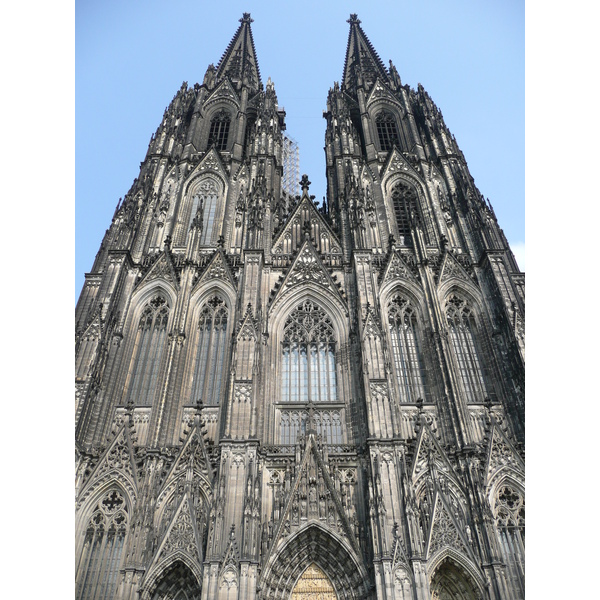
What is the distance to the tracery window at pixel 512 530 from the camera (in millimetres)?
15484

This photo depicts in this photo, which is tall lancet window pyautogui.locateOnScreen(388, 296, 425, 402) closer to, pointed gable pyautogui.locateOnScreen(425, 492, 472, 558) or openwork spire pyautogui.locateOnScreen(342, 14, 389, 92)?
pointed gable pyautogui.locateOnScreen(425, 492, 472, 558)

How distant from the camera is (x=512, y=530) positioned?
16438 millimetres

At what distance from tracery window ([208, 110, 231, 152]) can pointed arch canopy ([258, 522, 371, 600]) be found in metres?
22.9

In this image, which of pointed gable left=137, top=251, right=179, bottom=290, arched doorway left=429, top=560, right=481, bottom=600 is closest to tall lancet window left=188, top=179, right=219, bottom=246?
pointed gable left=137, top=251, right=179, bottom=290

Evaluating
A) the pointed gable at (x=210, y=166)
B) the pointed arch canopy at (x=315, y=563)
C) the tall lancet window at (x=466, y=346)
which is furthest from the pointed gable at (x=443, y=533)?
the pointed gable at (x=210, y=166)

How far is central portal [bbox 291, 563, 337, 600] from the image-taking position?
1559 cm

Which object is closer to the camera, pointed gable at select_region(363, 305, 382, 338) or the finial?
pointed gable at select_region(363, 305, 382, 338)

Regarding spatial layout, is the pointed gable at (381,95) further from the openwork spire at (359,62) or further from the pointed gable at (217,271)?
the pointed gable at (217,271)

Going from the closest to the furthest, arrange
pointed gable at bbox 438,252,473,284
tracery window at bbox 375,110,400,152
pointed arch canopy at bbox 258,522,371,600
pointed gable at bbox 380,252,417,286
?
pointed arch canopy at bbox 258,522,371,600, pointed gable at bbox 438,252,473,284, pointed gable at bbox 380,252,417,286, tracery window at bbox 375,110,400,152

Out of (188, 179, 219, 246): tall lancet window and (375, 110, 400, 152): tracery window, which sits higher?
(375, 110, 400, 152): tracery window

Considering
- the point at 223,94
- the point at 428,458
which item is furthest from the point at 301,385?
the point at 223,94

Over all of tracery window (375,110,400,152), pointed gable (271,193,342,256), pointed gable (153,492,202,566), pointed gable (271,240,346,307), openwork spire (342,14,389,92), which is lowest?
pointed gable (153,492,202,566)

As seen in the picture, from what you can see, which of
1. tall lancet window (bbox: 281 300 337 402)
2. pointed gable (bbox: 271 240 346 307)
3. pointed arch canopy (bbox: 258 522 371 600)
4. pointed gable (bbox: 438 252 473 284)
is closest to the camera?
pointed arch canopy (bbox: 258 522 371 600)

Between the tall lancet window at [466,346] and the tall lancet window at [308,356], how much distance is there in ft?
17.7
